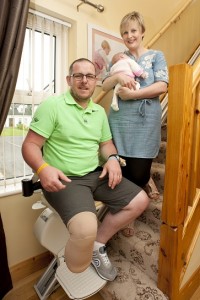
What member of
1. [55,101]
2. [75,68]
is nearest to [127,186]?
[55,101]

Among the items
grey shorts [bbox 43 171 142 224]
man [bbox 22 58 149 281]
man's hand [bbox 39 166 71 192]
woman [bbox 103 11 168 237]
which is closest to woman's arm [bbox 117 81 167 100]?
woman [bbox 103 11 168 237]

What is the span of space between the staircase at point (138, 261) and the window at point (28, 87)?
96 centimetres

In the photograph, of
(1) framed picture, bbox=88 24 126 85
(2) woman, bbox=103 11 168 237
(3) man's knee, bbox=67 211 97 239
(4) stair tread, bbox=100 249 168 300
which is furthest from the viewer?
(1) framed picture, bbox=88 24 126 85

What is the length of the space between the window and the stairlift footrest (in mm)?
798

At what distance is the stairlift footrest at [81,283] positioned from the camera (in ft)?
3.85

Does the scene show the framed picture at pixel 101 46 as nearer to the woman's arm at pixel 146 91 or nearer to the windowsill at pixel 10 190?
the woman's arm at pixel 146 91

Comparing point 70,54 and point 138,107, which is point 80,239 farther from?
point 70,54

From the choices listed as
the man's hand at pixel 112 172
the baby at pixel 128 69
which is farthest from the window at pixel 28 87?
the man's hand at pixel 112 172

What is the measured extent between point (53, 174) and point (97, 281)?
0.69 metres

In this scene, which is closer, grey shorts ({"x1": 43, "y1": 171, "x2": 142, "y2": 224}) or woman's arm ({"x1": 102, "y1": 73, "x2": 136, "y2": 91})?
grey shorts ({"x1": 43, "y1": 171, "x2": 142, "y2": 224})

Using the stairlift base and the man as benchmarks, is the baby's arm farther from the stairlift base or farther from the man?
the stairlift base

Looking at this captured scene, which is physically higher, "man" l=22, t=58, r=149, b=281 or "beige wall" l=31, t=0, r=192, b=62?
"beige wall" l=31, t=0, r=192, b=62

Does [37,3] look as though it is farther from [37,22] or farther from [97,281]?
[97,281]

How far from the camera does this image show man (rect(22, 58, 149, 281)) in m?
1.07
